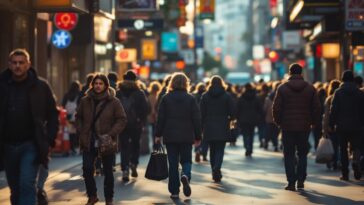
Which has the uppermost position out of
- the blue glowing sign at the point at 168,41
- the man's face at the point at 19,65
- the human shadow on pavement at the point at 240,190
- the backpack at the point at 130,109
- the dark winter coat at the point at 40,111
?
the blue glowing sign at the point at 168,41

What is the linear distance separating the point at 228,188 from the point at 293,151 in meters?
1.20

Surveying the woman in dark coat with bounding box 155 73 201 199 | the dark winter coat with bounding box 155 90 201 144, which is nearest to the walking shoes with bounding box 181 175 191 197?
the woman in dark coat with bounding box 155 73 201 199

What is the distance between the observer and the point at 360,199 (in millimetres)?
14000

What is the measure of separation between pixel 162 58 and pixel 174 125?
65.2m

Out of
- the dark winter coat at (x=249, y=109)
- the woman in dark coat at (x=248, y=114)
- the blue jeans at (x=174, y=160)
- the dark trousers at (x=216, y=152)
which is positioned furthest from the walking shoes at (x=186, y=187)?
the dark winter coat at (x=249, y=109)

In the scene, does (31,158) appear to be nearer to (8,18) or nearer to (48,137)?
(48,137)

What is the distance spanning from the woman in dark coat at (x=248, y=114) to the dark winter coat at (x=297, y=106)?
371 inches

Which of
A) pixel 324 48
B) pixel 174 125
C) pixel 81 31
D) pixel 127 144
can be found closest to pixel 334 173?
pixel 127 144

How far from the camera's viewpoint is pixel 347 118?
16.9m

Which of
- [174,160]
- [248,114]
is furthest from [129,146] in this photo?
[248,114]

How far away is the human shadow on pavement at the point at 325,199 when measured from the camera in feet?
44.7

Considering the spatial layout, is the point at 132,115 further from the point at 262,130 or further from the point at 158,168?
the point at 262,130

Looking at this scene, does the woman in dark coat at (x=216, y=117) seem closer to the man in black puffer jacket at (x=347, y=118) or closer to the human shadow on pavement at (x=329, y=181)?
the human shadow on pavement at (x=329, y=181)

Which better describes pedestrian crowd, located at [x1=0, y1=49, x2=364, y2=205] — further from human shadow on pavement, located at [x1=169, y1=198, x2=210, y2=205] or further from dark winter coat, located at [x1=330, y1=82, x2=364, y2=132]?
human shadow on pavement, located at [x1=169, y1=198, x2=210, y2=205]
